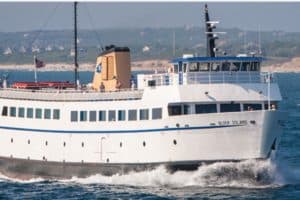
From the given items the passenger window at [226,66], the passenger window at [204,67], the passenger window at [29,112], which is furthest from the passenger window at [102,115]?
the passenger window at [226,66]

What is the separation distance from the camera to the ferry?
39.5 m

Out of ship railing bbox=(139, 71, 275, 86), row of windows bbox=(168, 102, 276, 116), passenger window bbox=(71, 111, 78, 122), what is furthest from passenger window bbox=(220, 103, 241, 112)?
passenger window bbox=(71, 111, 78, 122)

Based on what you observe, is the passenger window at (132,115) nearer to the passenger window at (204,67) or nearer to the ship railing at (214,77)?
the ship railing at (214,77)

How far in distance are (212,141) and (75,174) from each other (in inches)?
300

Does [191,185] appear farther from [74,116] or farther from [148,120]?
[74,116]

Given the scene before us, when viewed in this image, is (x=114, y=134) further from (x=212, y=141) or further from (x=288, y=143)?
(x=288, y=143)

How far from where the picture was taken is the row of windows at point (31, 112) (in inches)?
1741

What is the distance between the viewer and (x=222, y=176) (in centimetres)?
3969

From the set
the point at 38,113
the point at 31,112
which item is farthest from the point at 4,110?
the point at 38,113

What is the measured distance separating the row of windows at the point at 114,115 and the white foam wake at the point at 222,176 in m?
2.51

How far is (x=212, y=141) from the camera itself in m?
39.4

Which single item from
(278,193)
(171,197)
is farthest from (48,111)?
(278,193)

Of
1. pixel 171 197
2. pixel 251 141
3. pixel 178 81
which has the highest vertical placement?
pixel 178 81

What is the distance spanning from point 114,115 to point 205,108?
4727 mm
